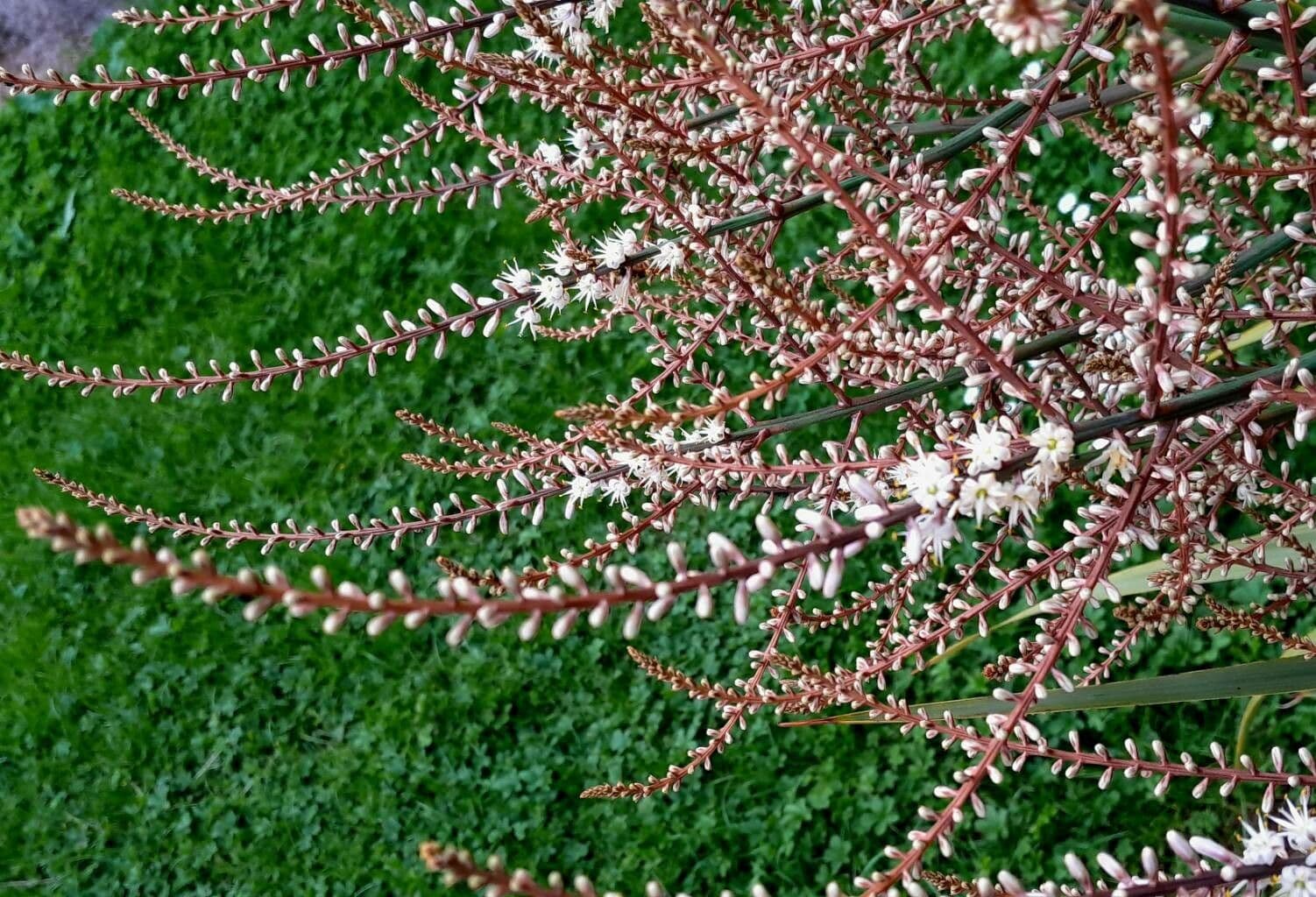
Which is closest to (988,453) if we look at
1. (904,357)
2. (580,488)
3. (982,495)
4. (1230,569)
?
(982,495)

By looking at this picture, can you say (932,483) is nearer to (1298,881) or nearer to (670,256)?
(1298,881)

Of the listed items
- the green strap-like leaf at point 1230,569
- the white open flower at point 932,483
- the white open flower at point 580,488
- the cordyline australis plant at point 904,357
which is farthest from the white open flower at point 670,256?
the green strap-like leaf at point 1230,569

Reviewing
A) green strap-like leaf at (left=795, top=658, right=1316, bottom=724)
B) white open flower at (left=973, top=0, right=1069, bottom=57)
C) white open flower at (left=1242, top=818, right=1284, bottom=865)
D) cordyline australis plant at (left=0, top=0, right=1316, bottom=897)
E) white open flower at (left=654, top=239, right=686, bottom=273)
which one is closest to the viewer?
white open flower at (left=973, top=0, right=1069, bottom=57)

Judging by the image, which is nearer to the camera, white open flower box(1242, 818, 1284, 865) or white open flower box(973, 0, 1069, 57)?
white open flower box(973, 0, 1069, 57)

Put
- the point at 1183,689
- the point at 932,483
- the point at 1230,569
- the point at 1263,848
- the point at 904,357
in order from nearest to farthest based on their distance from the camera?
1. the point at 932,483
2. the point at 1263,848
3. the point at 904,357
4. the point at 1183,689
5. the point at 1230,569

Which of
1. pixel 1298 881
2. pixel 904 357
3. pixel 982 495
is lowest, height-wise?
pixel 1298 881

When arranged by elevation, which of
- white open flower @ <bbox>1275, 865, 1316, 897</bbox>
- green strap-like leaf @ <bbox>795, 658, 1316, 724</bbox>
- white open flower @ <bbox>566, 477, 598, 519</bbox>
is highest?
white open flower @ <bbox>566, 477, 598, 519</bbox>

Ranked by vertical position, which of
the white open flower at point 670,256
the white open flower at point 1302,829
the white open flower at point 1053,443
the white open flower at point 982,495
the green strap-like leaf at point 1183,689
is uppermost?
the white open flower at point 670,256

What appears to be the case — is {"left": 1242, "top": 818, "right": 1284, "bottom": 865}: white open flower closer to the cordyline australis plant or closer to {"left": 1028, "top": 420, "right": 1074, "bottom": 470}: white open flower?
the cordyline australis plant

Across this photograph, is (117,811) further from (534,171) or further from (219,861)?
(534,171)

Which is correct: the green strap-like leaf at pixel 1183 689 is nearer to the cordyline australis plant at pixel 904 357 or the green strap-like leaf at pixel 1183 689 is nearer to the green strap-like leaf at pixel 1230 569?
the cordyline australis plant at pixel 904 357

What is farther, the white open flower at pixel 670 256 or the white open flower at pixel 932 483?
the white open flower at pixel 670 256

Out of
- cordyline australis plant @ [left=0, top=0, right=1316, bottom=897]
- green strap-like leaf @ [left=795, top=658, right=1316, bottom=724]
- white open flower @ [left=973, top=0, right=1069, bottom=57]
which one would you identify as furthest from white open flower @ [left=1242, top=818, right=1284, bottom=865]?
white open flower @ [left=973, top=0, right=1069, bottom=57]
